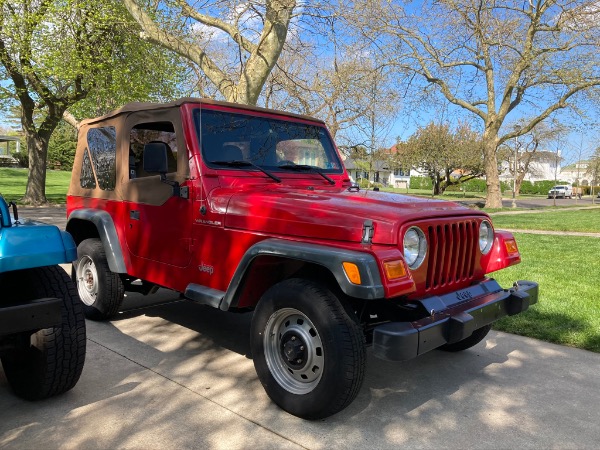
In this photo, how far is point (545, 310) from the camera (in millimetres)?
5434

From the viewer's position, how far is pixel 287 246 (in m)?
2.98

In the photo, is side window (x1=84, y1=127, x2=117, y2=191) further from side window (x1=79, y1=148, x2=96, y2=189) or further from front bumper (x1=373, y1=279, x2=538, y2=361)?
front bumper (x1=373, y1=279, x2=538, y2=361)

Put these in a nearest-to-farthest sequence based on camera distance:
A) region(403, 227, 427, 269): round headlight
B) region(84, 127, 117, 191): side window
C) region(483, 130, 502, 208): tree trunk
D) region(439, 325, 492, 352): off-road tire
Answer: region(403, 227, 427, 269): round headlight < region(439, 325, 492, 352): off-road tire < region(84, 127, 117, 191): side window < region(483, 130, 502, 208): tree trunk

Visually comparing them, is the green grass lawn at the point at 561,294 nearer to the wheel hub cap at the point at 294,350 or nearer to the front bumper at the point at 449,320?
the front bumper at the point at 449,320

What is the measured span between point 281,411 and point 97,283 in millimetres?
2500

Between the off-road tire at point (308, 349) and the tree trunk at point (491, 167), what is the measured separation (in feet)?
76.9

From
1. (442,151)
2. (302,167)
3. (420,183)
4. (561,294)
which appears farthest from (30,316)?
(420,183)

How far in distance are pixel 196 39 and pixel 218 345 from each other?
26.9ft

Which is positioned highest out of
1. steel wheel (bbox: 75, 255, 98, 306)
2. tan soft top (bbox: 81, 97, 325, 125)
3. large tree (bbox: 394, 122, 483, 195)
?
large tree (bbox: 394, 122, 483, 195)

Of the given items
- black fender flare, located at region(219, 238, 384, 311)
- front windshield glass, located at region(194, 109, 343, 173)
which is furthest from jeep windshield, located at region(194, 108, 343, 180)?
black fender flare, located at region(219, 238, 384, 311)

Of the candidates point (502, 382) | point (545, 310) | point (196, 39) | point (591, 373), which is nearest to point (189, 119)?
point (502, 382)

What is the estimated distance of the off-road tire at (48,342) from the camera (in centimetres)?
300

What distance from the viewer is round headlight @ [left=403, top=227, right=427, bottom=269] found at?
293 cm

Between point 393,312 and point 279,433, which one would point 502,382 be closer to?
point 393,312
